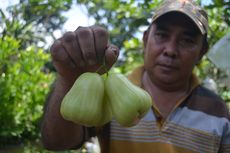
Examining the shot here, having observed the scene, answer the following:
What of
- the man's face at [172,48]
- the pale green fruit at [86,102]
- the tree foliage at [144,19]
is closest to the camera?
the pale green fruit at [86,102]

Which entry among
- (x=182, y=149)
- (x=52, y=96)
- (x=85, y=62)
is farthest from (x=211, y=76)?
(x=85, y=62)

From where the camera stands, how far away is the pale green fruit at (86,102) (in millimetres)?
913

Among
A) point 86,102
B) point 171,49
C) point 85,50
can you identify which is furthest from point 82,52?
point 171,49

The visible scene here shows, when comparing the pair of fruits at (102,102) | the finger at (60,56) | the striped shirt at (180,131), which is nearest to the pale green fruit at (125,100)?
the pair of fruits at (102,102)

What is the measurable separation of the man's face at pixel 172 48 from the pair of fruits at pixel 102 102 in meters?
0.78

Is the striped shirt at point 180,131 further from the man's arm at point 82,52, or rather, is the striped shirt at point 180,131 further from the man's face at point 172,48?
the man's arm at point 82,52

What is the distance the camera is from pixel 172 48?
5.67 feet

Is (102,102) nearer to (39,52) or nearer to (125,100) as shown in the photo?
(125,100)

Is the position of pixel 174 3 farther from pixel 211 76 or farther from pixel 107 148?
pixel 211 76

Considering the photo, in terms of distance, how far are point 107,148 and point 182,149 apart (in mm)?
312

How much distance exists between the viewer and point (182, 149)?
1.65 meters

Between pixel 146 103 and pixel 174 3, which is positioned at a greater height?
pixel 174 3

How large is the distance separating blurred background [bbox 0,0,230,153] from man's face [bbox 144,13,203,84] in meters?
0.34

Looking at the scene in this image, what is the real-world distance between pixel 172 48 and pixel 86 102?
88 cm
